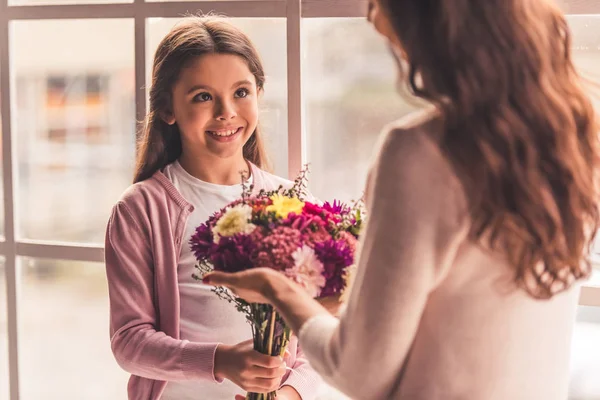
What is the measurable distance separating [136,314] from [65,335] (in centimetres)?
87

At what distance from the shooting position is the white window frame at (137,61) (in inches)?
76.0

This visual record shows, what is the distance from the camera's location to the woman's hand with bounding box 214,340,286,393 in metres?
1.53

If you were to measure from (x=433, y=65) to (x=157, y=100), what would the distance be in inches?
37.2

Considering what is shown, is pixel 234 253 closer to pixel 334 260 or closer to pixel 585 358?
pixel 334 260

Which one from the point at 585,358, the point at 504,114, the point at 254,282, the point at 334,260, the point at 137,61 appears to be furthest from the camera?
the point at 137,61

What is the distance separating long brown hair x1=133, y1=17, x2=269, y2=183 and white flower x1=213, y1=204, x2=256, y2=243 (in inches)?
18.6

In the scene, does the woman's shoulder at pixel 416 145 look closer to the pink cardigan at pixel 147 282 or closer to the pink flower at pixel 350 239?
the pink flower at pixel 350 239

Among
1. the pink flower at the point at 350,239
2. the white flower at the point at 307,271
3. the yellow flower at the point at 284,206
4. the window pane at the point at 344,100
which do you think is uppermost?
the window pane at the point at 344,100

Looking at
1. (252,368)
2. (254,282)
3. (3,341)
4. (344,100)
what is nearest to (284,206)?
(254,282)

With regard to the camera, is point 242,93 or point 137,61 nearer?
point 242,93

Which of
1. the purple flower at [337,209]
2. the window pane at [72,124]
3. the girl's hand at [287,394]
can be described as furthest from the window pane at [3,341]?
the purple flower at [337,209]

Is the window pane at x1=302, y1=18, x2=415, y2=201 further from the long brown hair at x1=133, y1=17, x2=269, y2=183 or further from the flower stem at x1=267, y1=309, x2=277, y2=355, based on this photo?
the flower stem at x1=267, y1=309, x2=277, y2=355

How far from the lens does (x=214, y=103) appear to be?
1.77 metres

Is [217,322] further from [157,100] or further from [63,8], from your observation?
[63,8]
